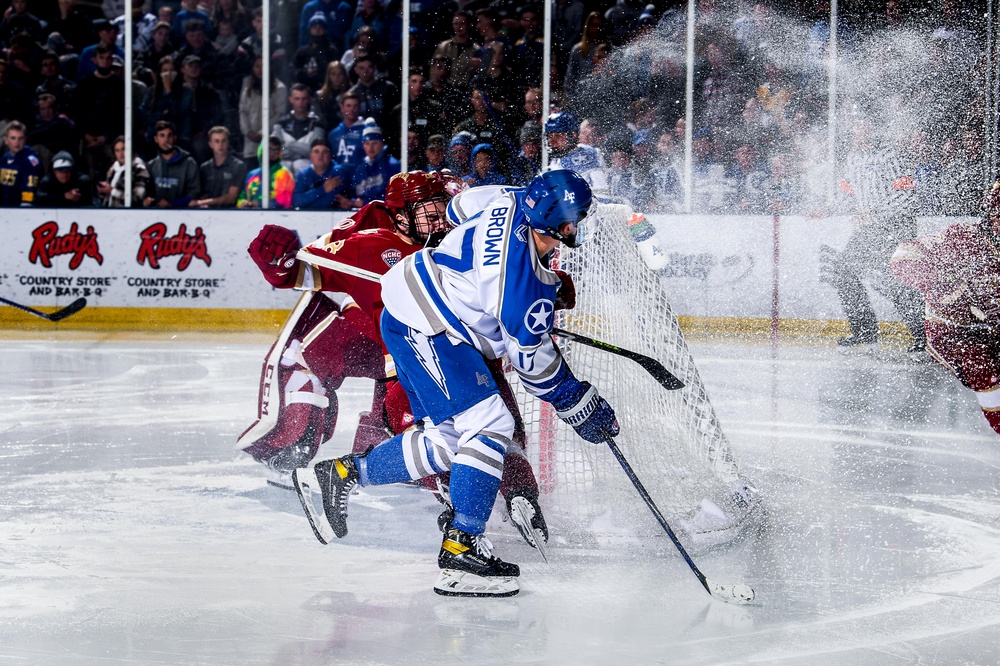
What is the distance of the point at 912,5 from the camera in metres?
7.71

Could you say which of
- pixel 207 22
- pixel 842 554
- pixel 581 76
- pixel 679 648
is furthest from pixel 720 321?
pixel 679 648

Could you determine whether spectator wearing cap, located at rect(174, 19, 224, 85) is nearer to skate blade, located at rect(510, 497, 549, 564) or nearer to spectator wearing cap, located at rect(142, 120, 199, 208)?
spectator wearing cap, located at rect(142, 120, 199, 208)

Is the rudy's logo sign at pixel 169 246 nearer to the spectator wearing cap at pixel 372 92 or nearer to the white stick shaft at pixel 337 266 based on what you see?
the spectator wearing cap at pixel 372 92

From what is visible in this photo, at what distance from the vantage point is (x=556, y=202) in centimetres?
238

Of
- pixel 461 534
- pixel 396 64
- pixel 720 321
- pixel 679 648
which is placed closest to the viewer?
pixel 679 648

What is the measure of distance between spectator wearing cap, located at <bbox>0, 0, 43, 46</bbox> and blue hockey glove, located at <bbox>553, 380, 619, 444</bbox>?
6969 mm

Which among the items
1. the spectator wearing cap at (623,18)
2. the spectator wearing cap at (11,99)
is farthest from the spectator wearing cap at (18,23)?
the spectator wearing cap at (623,18)

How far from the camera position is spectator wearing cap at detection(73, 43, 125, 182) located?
313 inches

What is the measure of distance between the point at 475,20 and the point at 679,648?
6362 millimetres

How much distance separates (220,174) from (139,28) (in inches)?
47.9

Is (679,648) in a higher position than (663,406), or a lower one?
lower

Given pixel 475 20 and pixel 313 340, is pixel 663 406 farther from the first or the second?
pixel 475 20

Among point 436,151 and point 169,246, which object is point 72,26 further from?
point 436,151

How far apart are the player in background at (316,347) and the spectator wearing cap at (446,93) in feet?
13.4
